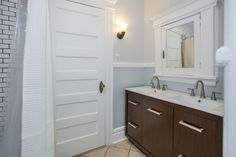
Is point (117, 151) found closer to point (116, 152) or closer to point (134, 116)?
point (116, 152)

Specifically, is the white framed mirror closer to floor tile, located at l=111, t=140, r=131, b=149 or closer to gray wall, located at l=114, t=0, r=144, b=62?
gray wall, located at l=114, t=0, r=144, b=62

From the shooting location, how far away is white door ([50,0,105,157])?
1993 millimetres

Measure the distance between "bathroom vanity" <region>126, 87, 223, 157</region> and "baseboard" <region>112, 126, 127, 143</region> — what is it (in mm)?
196

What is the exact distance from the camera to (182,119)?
1533mm

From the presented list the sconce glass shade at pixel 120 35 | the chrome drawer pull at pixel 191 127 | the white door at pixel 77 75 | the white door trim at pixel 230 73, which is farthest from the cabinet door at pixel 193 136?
the sconce glass shade at pixel 120 35

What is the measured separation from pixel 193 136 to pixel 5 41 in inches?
71.4

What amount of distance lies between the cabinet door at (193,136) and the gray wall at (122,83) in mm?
1180

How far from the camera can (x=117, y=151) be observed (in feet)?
7.43

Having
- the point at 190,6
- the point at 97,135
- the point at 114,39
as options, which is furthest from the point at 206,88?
the point at 97,135

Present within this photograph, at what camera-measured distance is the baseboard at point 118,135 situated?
2.54 metres

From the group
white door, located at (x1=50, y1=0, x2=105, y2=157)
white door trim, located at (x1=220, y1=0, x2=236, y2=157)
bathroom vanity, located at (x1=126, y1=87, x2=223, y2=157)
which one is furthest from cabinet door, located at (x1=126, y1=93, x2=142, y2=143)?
white door trim, located at (x1=220, y1=0, x2=236, y2=157)

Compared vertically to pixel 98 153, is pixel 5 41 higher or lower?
higher

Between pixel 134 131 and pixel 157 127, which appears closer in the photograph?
pixel 157 127

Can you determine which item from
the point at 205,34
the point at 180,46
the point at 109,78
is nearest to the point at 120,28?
the point at 109,78
